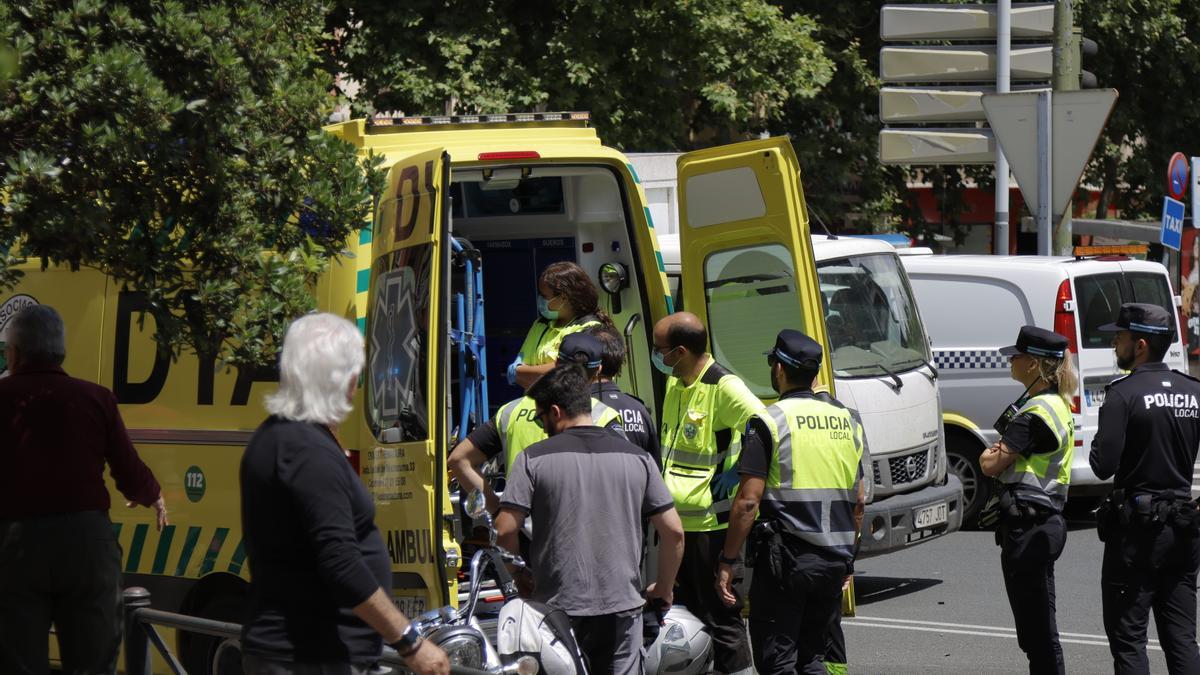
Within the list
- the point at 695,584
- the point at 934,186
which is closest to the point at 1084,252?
the point at 695,584

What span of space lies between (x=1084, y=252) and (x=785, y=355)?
818cm

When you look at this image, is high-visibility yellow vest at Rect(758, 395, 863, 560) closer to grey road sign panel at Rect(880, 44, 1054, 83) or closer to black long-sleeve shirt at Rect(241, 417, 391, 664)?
black long-sleeve shirt at Rect(241, 417, 391, 664)

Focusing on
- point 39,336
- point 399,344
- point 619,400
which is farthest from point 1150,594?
point 39,336

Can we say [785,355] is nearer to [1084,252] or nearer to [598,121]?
[1084,252]

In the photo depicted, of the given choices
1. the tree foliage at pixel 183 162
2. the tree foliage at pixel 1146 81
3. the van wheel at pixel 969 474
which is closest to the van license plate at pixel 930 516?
the van wheel at pixel 969 474

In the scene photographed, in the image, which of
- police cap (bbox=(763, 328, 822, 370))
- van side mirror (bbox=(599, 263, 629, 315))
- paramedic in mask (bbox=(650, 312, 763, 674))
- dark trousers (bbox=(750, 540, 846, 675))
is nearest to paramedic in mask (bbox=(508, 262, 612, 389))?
paramedic in mask (bbox=(650, 312, 763, 674))

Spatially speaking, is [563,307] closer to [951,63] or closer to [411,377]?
[411,377]

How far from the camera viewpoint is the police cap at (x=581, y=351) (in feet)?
20.5

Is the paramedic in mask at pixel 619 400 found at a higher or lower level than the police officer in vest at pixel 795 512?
higher

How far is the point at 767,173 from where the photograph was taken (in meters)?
7.41

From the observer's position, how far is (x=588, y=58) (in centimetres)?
1600

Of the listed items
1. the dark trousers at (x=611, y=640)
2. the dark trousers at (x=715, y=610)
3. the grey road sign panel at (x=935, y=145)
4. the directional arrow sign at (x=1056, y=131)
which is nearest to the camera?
the dark trousers at (x=611, y=640)

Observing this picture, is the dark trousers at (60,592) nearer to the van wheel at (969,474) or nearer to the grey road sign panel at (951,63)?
the van wheel at (969,474)

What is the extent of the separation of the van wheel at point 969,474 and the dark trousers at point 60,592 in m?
8.09
